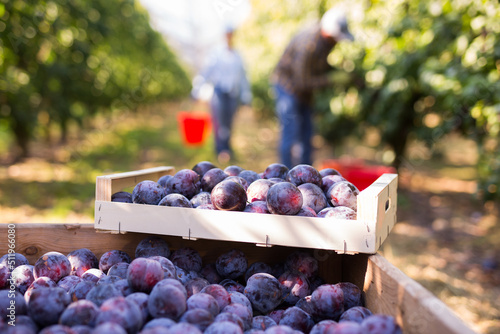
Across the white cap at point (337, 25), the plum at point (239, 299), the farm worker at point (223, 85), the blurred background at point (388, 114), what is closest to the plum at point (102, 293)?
the plum at point (239, 299)

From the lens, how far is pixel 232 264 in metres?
1.63

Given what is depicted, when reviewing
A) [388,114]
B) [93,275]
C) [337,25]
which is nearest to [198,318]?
[93,275]

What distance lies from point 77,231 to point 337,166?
10.1 ft

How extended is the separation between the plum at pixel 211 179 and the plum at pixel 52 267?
0.60m

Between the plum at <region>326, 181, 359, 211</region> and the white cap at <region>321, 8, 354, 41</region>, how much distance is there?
3.38m

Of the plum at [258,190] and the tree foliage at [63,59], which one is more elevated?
the tree foliage at [63,59]

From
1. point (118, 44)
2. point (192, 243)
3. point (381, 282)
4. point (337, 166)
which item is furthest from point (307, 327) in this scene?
point (118, 44)

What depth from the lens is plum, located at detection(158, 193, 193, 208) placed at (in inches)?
63.1

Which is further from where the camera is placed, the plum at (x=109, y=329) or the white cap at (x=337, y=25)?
the white cap at (x=337, y=25)

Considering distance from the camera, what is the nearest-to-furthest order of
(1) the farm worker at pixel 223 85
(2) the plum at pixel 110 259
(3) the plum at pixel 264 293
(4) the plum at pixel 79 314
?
(4) the plum at pixel 79 314
(3) the plum at pixel 264 293
(2) the plum at pixel 110 259
(1) the farm worker at pixel 223 85

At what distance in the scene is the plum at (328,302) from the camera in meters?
1.39

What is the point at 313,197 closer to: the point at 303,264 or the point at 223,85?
the point at 303,264

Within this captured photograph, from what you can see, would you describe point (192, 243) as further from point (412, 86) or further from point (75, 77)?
point (75, 77)

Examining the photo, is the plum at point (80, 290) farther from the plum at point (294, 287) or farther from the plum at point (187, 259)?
the plum at point (294, 287)
